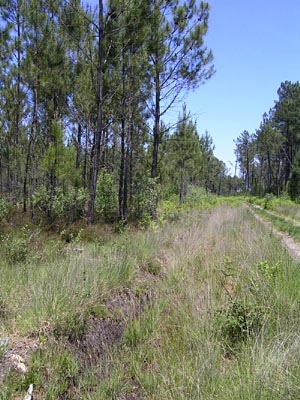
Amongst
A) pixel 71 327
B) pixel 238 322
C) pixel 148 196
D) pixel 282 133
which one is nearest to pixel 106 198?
pixel 148 196

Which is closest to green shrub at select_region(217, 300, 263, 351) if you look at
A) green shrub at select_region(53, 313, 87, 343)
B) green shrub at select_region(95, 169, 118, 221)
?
green shrub at select_region(53, 313, 87, 343)

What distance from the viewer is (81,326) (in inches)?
132

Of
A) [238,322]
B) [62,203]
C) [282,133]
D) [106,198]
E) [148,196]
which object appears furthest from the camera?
[282,133]

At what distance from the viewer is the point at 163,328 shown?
352 cm

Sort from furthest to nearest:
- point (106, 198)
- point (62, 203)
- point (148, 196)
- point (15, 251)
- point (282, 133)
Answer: point (282, 133) < point (106, 198) < point (62, 203) < point (148, 196) < point (15, 251)

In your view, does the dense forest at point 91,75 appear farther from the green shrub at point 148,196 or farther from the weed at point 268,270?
the weed at point 268,270

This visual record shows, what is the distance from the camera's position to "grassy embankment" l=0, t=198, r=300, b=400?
241cm

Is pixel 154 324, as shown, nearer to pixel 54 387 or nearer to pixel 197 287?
pixel 197 287

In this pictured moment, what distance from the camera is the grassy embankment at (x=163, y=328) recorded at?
94.8 inches

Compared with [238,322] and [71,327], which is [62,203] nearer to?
[71,327]

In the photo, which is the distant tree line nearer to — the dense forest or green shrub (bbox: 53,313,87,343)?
the dense forest

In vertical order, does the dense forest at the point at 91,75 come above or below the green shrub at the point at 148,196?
above

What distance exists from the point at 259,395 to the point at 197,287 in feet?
6.99

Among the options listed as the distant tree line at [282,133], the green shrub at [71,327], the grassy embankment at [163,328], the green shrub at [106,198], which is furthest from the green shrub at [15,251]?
the distant tree line at [282,133]
